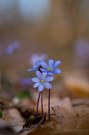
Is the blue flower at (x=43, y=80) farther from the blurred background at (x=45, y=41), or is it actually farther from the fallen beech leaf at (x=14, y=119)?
Answer: the blurred background at (x=45, y=41)

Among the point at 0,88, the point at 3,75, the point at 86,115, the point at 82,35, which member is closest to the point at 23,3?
the point at 82,35

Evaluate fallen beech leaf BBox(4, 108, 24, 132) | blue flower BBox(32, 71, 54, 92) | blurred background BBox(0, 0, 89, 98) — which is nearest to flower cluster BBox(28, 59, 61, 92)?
blue flower BBox(32, 71, 54, 92)

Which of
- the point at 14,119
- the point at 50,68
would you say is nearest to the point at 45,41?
the point at 14,119

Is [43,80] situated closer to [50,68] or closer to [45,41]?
[50,68]

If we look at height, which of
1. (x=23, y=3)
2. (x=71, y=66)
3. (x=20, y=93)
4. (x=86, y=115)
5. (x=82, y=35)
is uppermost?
(x=23, y=3)

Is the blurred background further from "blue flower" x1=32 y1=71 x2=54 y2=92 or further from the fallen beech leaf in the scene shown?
"blue flower" x1=32 y1=71 x2=54 y2=92

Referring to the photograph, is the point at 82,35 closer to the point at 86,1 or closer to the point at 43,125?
the point at 86,1

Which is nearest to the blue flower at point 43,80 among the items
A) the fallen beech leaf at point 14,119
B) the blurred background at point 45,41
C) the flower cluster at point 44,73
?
the flower cluster at point 44,73

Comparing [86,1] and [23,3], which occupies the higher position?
[23,3]

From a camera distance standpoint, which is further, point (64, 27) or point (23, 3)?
point (23, 3)
